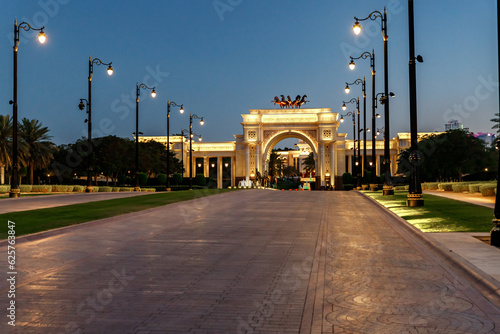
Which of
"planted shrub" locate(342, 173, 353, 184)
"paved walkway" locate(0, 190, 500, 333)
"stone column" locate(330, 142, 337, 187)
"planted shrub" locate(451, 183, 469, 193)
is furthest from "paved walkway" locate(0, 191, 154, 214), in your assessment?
"stone column" locate(330, 142, 337, 187)

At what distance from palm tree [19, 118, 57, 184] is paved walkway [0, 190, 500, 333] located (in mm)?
56759

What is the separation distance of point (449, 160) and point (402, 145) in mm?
55948

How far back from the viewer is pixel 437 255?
11398 millimetres

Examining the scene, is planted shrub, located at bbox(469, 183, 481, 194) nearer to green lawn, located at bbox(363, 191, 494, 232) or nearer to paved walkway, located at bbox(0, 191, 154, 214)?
green lawn, located at bbox(363, 191, 494, 232)

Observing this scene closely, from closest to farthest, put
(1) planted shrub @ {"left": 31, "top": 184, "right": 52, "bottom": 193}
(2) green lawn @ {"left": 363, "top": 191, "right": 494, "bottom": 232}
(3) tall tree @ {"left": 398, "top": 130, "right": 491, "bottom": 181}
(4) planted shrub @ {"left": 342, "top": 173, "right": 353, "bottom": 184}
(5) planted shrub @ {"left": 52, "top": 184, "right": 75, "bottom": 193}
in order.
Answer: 1. (2) green lawn @ {"left": 363, "top": 191, "right": 494, "bottom": 232}
2. (1) planted shrub @ {"left": 31, "top": 184, "right": 52, "bottom": 193}
3. (5) planted shrub @ {"left": 52, "top": 184, "right": 75, "bottom": 193}
4. (3) tall tree @ {"left": 398, "top": 130, "right": 491, "bottom": 181}
5. (4) planted shrub @ {"left": 342, "top": 173, "right": 353, "bottom": 184}

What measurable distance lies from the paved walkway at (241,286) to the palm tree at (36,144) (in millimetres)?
56759

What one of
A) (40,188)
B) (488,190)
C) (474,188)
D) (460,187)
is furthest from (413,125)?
(40,188)

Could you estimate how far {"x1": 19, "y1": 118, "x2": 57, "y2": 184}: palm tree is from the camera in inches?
2655

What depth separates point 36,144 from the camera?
67.7 m

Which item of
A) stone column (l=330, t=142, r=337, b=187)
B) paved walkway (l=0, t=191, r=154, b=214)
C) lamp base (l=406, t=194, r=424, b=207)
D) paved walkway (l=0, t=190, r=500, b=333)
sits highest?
stone column (l=330, t=142, r=337, b=187)

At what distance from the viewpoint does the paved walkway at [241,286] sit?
6223 millimetres

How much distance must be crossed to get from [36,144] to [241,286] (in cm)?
6518

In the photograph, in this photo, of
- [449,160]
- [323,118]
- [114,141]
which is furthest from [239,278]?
[323,118]

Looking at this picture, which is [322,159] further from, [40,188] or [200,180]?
[40,188]
